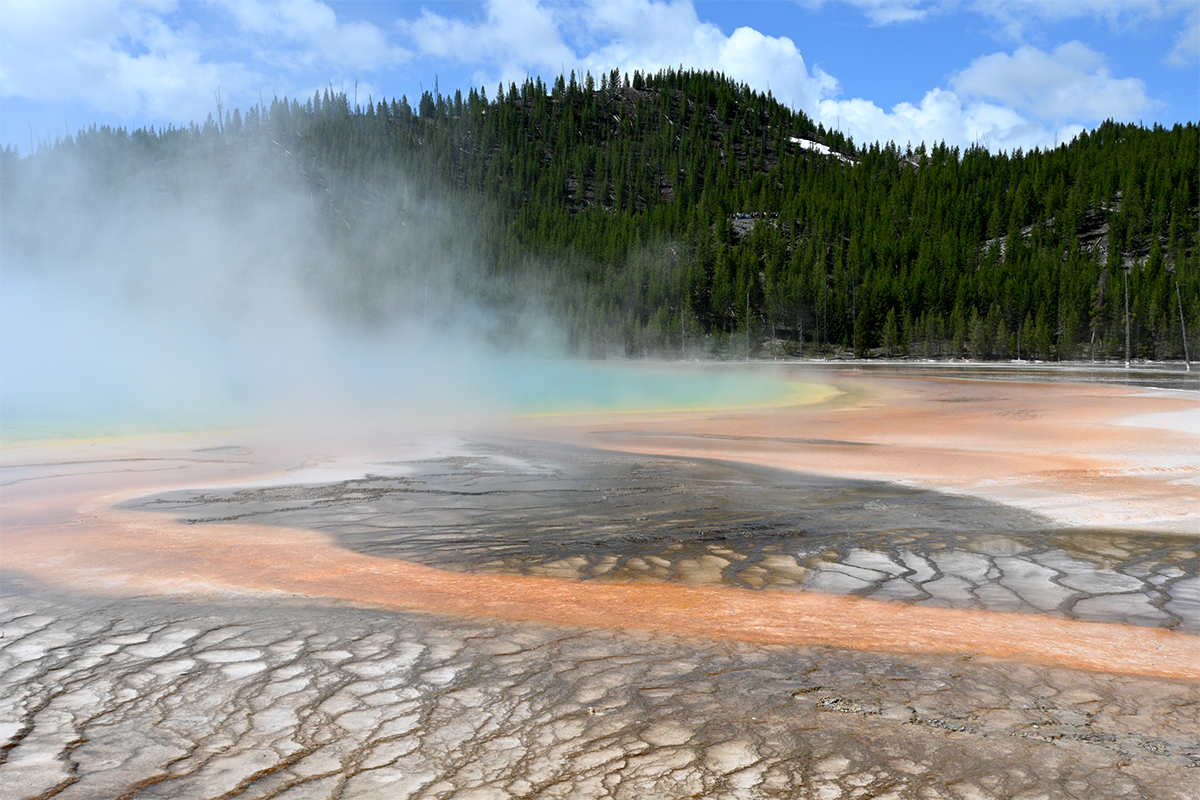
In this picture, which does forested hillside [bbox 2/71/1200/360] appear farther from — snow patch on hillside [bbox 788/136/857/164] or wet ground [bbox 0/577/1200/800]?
wet ground [bbox 0/577/1200/800]

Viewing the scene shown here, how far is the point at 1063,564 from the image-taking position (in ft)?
21.8

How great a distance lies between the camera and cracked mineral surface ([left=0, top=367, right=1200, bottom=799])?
Answer: 3305 mm

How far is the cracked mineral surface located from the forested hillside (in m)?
65.6

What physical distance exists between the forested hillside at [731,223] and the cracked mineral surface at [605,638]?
65600mm

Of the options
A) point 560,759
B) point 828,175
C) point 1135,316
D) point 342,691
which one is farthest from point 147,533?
point 828,175

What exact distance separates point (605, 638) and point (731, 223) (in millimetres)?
111207

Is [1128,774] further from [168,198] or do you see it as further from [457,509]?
[168,198]

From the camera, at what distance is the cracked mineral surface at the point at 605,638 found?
3305 millimetres

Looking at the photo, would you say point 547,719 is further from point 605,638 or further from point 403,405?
point 403,405

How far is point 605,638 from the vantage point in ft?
16.0

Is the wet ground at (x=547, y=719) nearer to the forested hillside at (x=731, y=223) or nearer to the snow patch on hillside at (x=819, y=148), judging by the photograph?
the forested hillside at (x=731, y=223)

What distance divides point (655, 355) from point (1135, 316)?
46.3m

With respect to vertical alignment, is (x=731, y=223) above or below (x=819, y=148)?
below

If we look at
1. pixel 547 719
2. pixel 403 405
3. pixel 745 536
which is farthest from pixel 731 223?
pixel 547 719
